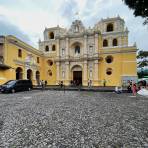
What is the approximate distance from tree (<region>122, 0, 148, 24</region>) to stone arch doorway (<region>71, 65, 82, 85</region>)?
111 ft

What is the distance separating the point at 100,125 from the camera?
6.52 metres

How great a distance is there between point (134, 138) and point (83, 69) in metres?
33.9

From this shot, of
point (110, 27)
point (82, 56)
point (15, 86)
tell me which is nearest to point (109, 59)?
point (82, 56)

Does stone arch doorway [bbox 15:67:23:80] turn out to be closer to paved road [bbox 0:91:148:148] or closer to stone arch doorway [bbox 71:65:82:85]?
stone arch doorway [bbox 71:65:82:85]

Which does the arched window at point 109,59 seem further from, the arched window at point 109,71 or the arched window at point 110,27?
the arched window at point 110,27

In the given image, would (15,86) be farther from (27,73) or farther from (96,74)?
(96,74)

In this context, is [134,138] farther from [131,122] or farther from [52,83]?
[52,83]

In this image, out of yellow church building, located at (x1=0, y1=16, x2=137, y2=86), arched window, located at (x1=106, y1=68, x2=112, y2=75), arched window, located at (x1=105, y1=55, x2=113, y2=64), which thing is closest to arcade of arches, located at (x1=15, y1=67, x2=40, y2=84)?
yellow church building, located at (x1=0, y1=16, x2=137, y2=86)

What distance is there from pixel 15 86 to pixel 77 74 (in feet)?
68.2

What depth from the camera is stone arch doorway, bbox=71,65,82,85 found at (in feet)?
133

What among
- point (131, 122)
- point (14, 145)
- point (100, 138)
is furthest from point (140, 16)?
point (14, 145)

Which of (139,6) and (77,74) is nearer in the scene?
(139,6)

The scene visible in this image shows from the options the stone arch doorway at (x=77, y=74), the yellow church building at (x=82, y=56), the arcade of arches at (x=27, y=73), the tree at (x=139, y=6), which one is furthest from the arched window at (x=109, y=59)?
the tree at (x=139, y=6)

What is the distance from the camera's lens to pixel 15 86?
72.9 feet
